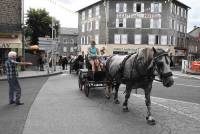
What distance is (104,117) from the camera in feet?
26.9

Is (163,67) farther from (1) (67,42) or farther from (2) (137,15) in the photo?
(1) (67,42)

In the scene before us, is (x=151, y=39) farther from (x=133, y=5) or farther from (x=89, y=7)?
(x=89, y=7)

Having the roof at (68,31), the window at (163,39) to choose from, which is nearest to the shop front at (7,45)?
the window at (163,39)

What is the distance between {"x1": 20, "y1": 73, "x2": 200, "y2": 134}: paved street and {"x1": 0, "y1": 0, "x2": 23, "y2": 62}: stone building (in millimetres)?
18572

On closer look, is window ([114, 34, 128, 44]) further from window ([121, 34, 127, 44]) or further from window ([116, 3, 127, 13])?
window ([116, 3, 127, 13])

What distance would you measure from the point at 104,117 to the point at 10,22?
23415mm

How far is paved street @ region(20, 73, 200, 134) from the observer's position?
22.7 feet

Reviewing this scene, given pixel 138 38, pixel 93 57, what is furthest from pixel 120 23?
pixel 93 57

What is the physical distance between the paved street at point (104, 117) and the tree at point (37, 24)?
44.0 m

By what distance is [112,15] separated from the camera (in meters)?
56.9

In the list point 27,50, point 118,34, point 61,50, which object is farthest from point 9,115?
point 61,50

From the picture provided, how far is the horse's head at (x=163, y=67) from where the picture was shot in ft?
23.9

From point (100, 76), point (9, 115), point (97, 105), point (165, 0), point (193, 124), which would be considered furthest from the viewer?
point (165, 0)

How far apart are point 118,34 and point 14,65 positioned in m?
47.2
